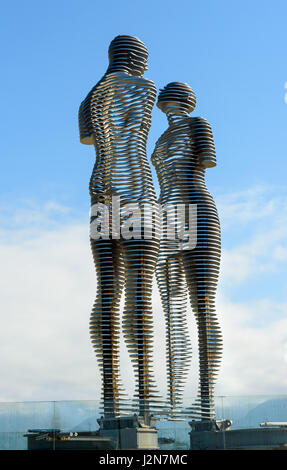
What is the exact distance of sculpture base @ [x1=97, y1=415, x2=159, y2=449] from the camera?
2589 centimetres

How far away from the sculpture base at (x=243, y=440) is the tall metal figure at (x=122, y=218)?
7.70ft

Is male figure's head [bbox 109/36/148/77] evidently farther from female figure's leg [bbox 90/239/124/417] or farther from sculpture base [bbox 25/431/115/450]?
sculpture base [bbox 25/431/115/450]

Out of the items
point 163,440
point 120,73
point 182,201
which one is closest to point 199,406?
point 163,440

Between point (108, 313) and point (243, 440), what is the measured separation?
685cm

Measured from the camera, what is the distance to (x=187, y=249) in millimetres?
31594

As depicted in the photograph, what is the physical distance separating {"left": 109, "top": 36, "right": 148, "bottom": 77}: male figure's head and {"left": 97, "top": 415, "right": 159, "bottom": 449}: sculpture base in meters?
13.7

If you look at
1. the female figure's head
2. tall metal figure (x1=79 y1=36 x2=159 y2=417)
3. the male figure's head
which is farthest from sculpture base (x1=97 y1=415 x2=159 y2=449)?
the male figure's head

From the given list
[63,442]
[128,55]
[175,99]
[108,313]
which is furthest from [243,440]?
[128,55]

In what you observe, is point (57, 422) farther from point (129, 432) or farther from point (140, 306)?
point (140, 306)

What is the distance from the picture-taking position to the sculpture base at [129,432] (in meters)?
25.9

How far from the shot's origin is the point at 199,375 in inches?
1201

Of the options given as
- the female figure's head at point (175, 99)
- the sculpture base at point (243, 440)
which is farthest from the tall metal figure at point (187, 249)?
the sculpture base at point (243, 440)

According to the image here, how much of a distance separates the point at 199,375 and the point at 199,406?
6.01 feet

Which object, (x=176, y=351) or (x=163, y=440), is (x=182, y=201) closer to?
(x=176, y=351)
